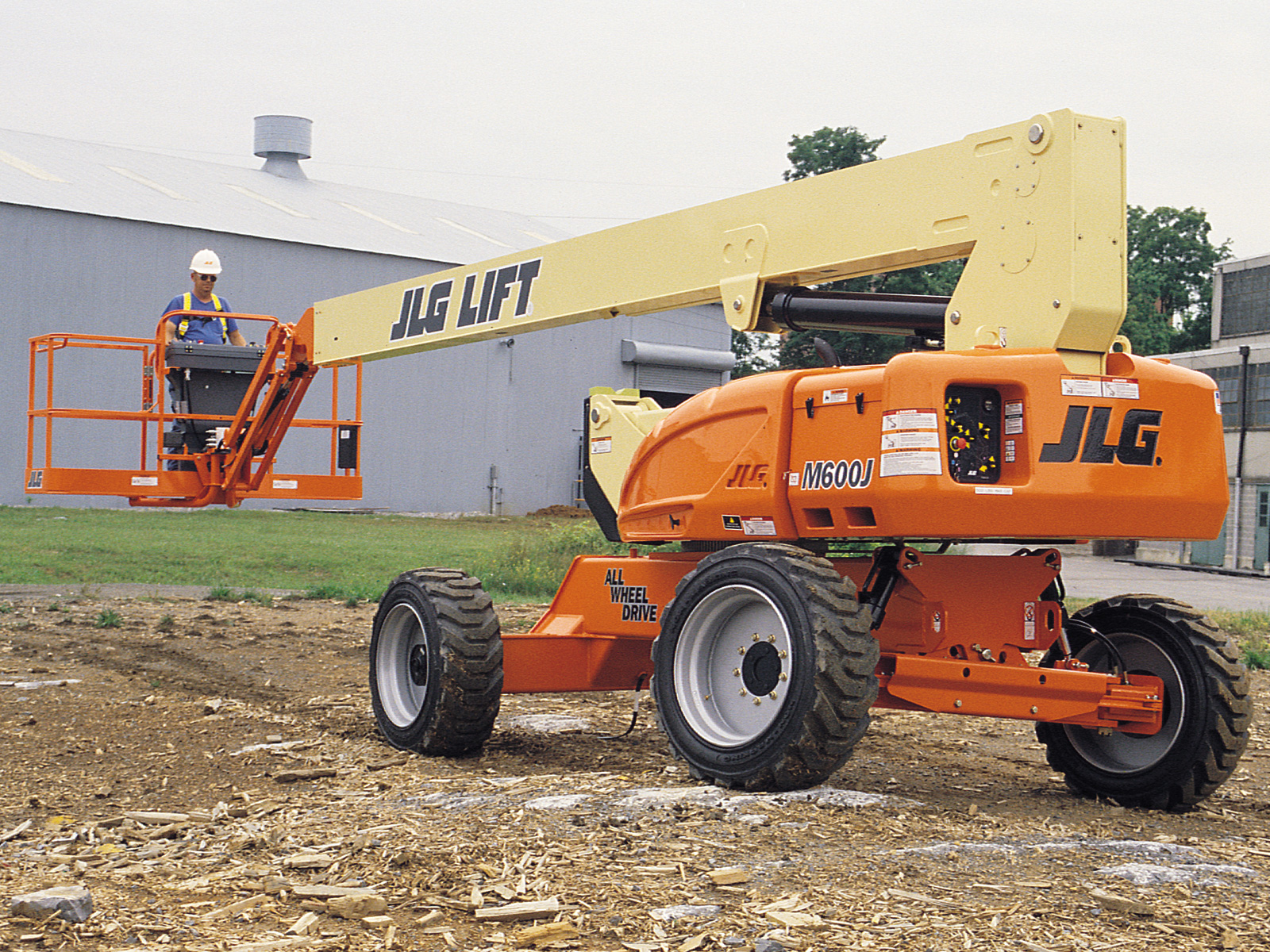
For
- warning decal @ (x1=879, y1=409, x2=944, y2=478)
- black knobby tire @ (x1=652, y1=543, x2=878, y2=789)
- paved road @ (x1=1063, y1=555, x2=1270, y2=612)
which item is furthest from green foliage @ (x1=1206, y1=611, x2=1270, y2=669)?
warning decal @ (x1=879, y1=409, x2=944, y2=478)

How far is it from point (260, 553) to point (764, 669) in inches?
674

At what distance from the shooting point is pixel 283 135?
3934cm

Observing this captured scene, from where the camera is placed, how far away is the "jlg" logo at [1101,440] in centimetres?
616

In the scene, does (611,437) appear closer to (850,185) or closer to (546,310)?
(546,310)

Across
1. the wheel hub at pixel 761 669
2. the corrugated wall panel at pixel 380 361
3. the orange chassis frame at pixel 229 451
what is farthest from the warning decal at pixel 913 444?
the corrugated wall panel at pixel 380 361

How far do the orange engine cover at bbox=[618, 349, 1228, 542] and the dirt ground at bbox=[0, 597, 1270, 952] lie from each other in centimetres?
130

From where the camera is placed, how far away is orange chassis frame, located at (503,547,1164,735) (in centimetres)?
638

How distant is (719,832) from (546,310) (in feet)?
12.9

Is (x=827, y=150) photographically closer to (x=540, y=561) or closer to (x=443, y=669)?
(x=540, y=561)

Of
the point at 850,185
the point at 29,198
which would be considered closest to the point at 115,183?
the point at 29,198

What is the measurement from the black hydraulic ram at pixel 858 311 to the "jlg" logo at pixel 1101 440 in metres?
1.31

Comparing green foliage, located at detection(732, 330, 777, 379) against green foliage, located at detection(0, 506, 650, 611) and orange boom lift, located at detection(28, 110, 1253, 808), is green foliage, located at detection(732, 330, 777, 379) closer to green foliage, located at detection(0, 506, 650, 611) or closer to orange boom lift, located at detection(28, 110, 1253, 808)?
green foliage, located at detection(0, 506, 650, 611)

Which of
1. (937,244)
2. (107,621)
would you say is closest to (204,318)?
(107,621)

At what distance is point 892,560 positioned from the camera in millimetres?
6953
